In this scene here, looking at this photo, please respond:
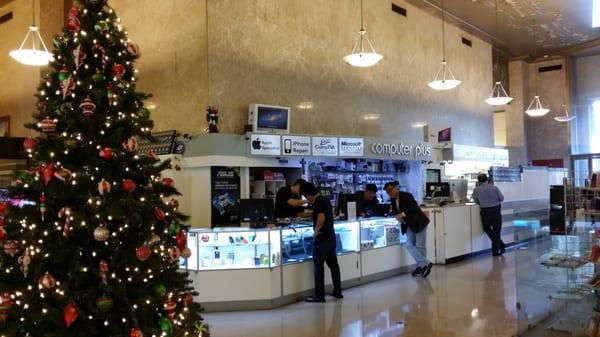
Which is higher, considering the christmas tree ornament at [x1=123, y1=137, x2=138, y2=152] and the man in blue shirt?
the christmas tree ornament at [x1=123, y1=137, x2=138, y2=152]

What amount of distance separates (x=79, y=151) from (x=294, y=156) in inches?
203

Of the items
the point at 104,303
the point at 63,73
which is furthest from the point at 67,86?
the point at 104,303

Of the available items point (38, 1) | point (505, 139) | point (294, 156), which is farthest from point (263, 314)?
point (505, 139)

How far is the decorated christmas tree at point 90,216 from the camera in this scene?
294 cm

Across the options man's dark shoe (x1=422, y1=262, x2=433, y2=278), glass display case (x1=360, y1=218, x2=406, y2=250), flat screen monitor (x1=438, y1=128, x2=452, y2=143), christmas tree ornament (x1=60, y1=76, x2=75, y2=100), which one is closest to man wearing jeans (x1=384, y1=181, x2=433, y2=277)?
man's dark shoe (x1=422, y1=262, x2=433, y2=278)

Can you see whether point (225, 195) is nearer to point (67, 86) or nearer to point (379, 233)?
point (379, 233)

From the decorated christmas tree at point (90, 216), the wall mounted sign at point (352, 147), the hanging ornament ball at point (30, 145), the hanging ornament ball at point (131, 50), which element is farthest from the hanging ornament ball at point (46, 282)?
the wall mounted sign at point (352, 147)

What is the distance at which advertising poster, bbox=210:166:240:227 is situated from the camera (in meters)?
7.50

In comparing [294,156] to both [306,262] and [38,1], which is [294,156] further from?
[38,1]

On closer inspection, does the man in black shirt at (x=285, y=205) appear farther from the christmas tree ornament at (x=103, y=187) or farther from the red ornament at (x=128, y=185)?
the christmas tree ornament at (x=103, y=187)

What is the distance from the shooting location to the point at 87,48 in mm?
3211

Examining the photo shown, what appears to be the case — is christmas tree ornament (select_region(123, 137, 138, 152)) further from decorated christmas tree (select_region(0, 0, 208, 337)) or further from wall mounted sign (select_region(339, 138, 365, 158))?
wall mounted sign (select_region(339, 138, 365, 158))

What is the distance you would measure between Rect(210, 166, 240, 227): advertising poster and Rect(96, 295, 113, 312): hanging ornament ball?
4588mm

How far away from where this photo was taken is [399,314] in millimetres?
5895
